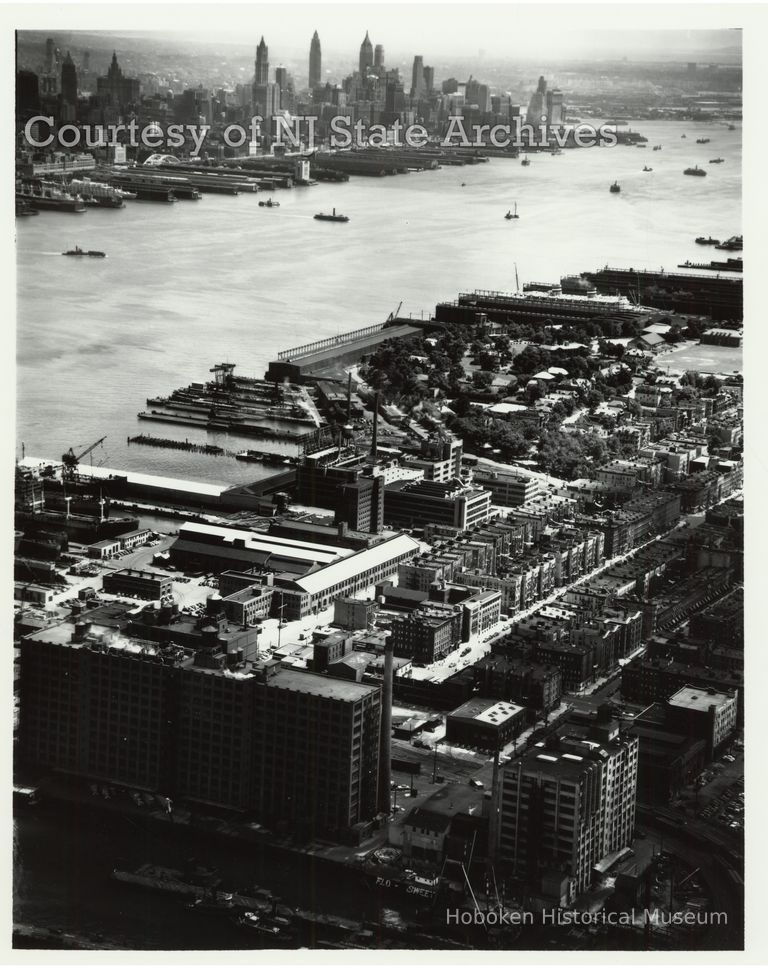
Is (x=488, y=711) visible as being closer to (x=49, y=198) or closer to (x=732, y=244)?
(x=49, y=198)

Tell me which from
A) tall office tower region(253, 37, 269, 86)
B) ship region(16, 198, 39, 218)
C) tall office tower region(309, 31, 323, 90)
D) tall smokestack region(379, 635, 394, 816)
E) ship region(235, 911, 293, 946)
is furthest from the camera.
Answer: ship region(16, 198, 39, 218)

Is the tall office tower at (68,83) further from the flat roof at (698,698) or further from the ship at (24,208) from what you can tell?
the ship at (24,208)

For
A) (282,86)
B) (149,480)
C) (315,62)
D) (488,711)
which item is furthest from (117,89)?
(488,711)

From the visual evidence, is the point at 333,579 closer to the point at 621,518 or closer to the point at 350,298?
the point at 621,518

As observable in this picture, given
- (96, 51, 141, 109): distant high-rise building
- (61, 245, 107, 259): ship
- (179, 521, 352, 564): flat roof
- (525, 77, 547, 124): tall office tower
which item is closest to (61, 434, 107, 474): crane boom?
(179, 521, 352, 564): flat roof

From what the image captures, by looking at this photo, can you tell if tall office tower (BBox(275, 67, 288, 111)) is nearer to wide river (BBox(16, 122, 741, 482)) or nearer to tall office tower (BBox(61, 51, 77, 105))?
tall office tower (BBox(61, 51, 77, 105))

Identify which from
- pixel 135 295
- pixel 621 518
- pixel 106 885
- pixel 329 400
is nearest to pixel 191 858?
pixel 106 885
